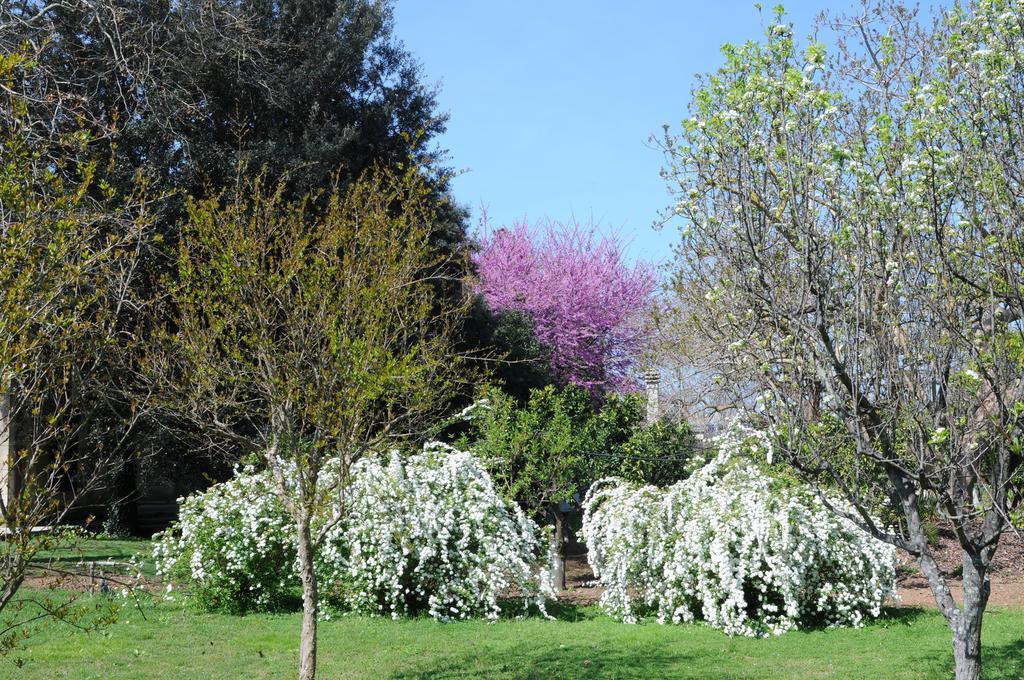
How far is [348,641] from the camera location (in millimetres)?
9477

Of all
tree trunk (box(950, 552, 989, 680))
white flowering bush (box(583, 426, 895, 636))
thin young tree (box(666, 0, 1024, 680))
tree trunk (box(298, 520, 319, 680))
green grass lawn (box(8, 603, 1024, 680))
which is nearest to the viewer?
thin young tree (box(666, 0, 1024, 680))

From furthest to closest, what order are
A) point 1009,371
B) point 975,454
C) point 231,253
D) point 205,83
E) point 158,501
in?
point 158,501
point 205,83
point 231,253
point 975,454
point 1009,371

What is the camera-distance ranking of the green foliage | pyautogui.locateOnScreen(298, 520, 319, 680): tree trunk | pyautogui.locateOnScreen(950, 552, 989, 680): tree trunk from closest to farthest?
pyautogui.locateOnScreen(950, 552, 989, 680): tree trunk
pyautogui.locateOnScreen(298, 520, 319, 680): tree trunk
the green foliage

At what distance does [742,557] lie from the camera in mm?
10781

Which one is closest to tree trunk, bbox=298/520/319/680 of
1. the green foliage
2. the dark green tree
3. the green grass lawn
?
the green grass lawn

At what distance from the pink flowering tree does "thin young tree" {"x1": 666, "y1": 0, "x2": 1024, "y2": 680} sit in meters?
20.2

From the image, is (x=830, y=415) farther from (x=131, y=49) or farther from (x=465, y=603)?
(x=131, y=49)

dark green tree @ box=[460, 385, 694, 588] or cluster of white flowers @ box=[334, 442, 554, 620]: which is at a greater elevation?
dark green tree @ box=[460, 385, 694, 588]

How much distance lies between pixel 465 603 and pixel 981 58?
26.5 feet

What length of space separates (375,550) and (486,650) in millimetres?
2285

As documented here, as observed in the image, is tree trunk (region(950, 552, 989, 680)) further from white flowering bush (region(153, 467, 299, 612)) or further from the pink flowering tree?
the pink flowering tree

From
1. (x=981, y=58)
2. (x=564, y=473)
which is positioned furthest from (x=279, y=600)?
(x=981, y=58)

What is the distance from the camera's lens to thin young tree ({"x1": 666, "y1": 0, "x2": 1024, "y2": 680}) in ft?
17.7

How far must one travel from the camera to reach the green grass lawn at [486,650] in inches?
322
